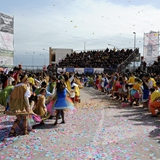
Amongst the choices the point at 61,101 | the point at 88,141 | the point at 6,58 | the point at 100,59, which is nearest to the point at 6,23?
the point at 6,58

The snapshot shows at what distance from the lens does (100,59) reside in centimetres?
4003

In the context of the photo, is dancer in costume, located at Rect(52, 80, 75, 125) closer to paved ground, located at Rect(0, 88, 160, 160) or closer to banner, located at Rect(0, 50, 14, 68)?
paved ground, located at Rect(0, 88, 160, 160)

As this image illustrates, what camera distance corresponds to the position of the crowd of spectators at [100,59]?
37.8 m

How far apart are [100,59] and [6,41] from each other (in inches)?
830

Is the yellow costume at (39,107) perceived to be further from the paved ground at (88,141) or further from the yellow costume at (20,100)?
the yellow costume at (20,100)

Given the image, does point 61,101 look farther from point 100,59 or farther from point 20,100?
point 100,59

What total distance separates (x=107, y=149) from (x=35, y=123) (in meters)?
3.06

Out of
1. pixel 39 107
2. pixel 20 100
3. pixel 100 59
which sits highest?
pixel 100 59

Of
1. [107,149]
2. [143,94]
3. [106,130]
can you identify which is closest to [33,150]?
[107,149]

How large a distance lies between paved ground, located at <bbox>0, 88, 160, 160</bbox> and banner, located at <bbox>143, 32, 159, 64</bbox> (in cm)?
2011

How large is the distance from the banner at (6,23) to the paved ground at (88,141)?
12.2 metres

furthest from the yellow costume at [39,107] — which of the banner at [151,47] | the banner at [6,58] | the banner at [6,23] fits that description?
the banner at [151,47]

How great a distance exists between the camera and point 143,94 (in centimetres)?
1309

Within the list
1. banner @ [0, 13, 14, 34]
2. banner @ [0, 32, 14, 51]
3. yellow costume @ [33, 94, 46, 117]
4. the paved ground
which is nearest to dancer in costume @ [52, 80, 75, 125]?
yellow costume @ [33, 94, 46, 117]
